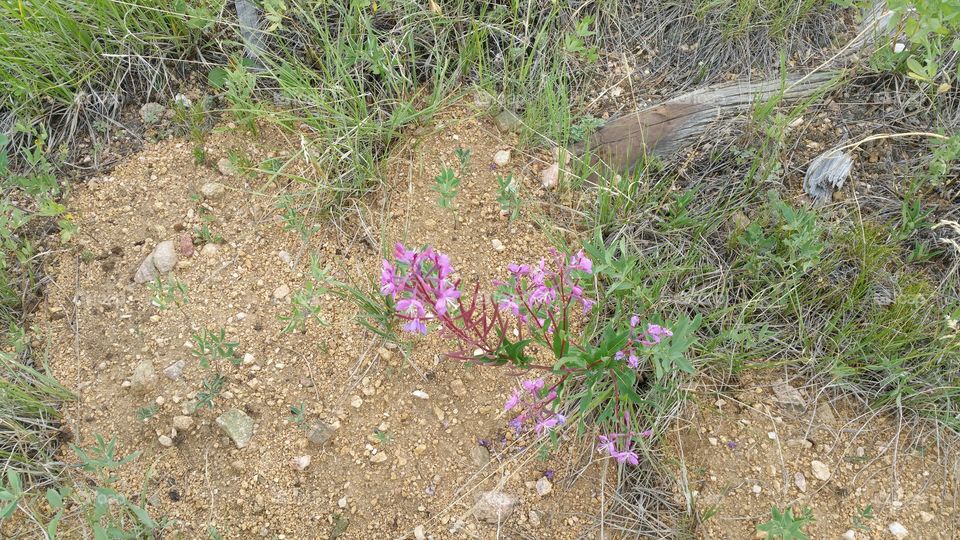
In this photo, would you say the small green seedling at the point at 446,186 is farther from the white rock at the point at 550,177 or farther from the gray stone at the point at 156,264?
the gray stone at the point at 156,264

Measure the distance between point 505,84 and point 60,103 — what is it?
2.10 meters

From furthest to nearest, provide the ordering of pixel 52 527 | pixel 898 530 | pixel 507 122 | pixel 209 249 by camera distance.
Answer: pixel 507 122
pixel 209 249
pixel 898 530
pixel 52 527

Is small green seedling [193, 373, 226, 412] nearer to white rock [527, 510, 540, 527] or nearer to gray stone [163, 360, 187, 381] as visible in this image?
gray stone [163, 360, 187, 381]

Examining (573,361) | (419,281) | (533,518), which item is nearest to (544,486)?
(533,518)

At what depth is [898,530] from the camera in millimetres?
2168

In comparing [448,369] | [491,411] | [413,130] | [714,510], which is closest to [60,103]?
[413,130]

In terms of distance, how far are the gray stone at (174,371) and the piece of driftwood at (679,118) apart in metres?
1.86

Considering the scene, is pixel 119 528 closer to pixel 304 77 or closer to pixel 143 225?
pixel 143 225

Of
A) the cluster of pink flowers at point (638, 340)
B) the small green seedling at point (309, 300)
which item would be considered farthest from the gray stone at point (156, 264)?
the cluster of pink flowers at point (638, 340)

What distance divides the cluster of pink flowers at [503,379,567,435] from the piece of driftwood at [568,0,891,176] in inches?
43.8

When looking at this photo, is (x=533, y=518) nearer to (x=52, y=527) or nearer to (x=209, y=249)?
(x=52, y=527)

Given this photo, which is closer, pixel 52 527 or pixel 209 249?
pixel 52 527

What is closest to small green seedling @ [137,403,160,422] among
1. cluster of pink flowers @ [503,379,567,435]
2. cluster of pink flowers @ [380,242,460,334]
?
cluster of pink flowers @ [380,242,460,334]

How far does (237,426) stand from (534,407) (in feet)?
3.50
